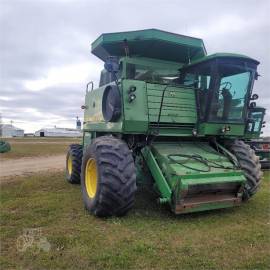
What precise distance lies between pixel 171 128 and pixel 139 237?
2.44m

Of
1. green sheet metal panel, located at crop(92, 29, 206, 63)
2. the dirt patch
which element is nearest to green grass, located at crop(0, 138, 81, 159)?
the dirt patch

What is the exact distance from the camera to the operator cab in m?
6.27

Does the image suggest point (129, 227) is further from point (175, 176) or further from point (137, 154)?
point (137, 154)

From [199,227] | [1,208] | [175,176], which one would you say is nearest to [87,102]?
[1,208]

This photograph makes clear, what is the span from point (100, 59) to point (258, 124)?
19.4 ft

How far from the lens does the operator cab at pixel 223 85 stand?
6270 mm

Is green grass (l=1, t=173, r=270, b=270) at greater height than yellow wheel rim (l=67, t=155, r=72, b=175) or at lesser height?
lesser

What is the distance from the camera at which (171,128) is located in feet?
20.8

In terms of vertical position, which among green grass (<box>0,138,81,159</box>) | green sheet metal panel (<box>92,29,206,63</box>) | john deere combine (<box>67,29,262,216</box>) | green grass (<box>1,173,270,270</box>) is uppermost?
green sheet metal panel (<box>92,29,206,63</box>)

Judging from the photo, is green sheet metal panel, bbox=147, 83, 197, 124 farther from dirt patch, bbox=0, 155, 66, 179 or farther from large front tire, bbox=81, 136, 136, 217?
dirt patch, bbox=0, 155, 66, 179

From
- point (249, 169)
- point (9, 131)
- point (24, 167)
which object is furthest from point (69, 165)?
point (9, 131)

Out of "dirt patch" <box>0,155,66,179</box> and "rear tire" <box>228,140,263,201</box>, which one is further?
"dirt patch" <box>0,155,66,179</box>

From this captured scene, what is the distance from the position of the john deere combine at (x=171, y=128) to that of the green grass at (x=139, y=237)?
0.98 feet

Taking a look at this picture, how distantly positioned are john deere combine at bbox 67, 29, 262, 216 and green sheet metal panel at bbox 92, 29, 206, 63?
21mm
